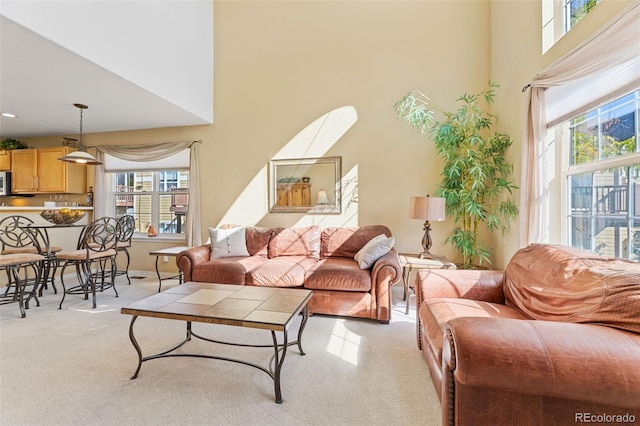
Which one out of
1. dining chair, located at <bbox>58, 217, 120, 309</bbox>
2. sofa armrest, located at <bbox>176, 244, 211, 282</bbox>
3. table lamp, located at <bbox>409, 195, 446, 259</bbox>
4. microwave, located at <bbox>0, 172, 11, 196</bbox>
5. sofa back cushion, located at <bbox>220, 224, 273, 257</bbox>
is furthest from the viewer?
microwave, located at <bbox>0, 172, 11, 196</bbox>

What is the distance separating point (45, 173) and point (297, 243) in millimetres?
4694

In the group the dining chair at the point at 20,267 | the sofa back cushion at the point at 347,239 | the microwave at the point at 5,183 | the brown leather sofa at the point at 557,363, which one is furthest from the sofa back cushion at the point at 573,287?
the microwave at the point at 5,183

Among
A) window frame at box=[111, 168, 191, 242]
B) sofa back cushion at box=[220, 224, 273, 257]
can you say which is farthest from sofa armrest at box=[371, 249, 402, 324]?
window frame at box=[111, 168, 191, 242]

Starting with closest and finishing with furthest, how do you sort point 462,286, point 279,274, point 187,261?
1. point 462,286
2. point 279,274
3. point 187,261

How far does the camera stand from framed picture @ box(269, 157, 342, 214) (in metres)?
4.12

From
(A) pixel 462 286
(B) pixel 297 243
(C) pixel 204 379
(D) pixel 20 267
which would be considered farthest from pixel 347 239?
(D) pixel 20 267

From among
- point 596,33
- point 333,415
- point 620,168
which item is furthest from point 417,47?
point 333,415

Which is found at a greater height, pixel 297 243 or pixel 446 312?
pixel 297 243

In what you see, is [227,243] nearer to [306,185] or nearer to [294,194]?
[294,194]

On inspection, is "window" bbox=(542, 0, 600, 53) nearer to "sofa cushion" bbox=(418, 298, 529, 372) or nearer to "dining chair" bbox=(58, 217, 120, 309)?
"sofa cushion" bbox=(418, 298, 529, 372)

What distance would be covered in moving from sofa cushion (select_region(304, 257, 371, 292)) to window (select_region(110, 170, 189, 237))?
2.86m

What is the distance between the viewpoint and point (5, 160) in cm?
519

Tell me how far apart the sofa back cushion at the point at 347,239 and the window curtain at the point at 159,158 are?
6.99 feet

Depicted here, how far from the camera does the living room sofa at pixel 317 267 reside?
287 cm
